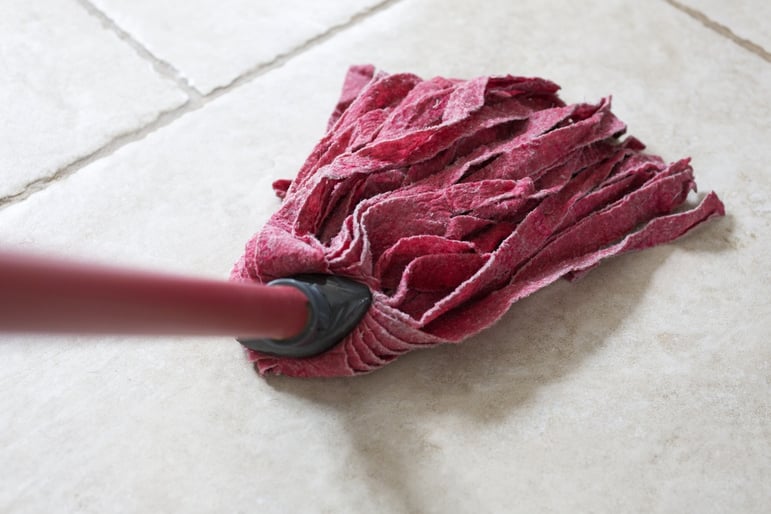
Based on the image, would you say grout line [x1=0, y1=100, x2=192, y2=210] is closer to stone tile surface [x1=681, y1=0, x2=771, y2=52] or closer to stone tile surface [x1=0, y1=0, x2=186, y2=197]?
stone tile surface [x1=0, y1=0, x2=186, y2=197]

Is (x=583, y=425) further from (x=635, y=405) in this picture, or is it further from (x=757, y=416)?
(x=757, y=416)

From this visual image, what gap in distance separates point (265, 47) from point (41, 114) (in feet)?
1.39

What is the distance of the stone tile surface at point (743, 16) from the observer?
1525mm

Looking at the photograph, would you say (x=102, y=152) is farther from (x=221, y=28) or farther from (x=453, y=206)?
(x=453, y=206)

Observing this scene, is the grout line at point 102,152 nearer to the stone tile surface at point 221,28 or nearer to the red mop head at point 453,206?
the stone tile surface at point 221,28

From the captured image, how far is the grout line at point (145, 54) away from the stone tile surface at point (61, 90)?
0.04ft

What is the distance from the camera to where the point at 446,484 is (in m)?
0.88

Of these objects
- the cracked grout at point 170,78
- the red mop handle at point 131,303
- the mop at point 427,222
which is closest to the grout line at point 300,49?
the cracked grout at point 170,78

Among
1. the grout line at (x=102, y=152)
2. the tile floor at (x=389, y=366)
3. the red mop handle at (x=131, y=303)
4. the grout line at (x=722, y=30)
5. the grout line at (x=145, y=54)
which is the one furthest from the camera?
the grout line at (x=722, y=30)

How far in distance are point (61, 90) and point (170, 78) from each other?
0.19m

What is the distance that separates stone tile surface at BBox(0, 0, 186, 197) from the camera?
3.94 feet

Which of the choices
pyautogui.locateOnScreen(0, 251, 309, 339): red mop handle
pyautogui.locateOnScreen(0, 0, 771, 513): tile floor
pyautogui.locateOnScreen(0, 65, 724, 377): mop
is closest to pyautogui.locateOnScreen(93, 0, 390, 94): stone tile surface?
pyautogui.locateOnScreen(0, 0, 771, 513): tile floor

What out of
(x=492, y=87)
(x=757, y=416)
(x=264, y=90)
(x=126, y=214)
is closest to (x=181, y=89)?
(x=264, y=90)

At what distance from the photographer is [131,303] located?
0.66 metres
